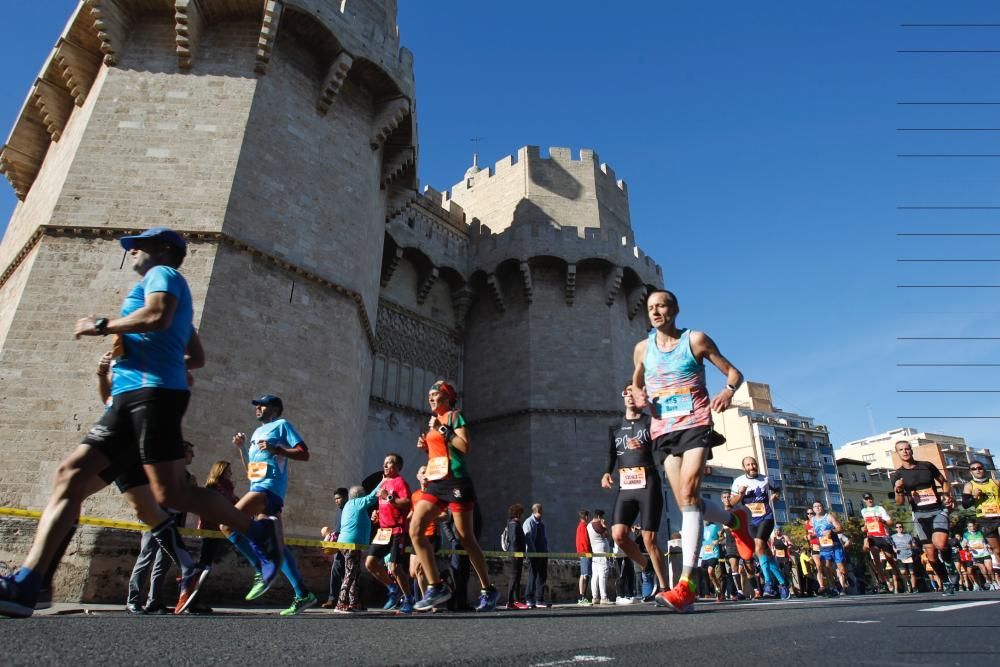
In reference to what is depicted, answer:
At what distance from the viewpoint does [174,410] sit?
298 cm

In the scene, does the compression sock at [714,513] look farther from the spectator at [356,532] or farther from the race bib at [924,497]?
the spectator at [356,532]

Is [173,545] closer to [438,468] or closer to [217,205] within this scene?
[438,468]

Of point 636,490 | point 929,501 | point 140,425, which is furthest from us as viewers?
point 929,501

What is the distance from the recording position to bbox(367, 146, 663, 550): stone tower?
18.1 metres

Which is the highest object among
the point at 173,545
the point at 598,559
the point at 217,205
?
the point at 217,205

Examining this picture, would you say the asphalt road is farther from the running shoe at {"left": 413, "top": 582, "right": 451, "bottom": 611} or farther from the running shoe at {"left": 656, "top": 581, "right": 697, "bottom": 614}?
the running shoe at {"left": 413, "top": 582, "right": 451, "bottom": 611}

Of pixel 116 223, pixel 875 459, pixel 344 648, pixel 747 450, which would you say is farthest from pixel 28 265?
pixel 875 459

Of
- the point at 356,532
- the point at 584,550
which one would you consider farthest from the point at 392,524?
the point at 584,550

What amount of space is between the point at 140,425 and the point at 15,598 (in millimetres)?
830

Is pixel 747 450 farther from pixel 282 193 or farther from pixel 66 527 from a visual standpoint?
pixel 66 527

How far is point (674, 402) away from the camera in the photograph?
429 centimetres

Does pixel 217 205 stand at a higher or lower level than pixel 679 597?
higher

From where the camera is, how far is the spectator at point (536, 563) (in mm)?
8670

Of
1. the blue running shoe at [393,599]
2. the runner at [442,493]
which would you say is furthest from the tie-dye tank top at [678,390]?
the blue running shoe at [393,599]
